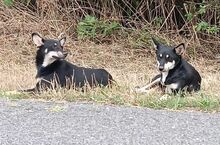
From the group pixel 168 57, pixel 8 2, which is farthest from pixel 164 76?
pixel 8 2

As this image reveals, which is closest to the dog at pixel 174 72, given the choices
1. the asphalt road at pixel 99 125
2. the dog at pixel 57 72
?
the dog at pixel 57 72

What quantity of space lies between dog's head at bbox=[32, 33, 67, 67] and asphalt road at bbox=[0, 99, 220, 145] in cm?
137

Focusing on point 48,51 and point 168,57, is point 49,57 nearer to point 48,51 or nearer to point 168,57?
point 48,51

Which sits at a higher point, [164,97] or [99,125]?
[99,125]

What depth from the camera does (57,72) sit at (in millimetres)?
9766

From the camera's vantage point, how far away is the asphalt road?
Answer: 647 centimetres

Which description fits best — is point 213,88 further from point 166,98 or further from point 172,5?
point 172,5

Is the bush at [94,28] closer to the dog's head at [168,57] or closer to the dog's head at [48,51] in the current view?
the dog's head at [48,51]

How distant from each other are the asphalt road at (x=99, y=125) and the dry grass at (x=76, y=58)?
64.1 inches

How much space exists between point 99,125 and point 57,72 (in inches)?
110

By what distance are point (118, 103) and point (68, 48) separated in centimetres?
700

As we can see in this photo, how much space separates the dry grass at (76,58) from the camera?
10945 mm

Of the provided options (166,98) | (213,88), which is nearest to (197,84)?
(213,88)

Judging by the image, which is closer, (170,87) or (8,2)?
(170,87)
